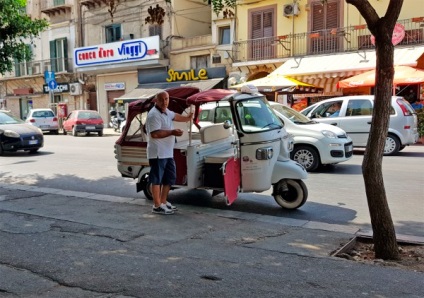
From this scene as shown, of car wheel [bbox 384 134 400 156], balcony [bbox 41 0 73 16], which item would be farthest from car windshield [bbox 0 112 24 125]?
balcony [bbox 41 0 73 16]

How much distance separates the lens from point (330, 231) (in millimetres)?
6086

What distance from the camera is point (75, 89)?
34.3 m

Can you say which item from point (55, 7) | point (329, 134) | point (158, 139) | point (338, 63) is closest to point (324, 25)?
point (338, 63)

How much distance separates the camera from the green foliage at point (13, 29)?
11516 millimetres

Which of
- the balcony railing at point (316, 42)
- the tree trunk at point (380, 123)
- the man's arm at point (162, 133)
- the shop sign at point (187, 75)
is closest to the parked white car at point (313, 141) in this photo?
the man's arm at point (162, 133)

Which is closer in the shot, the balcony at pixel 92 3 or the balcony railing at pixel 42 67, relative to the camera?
the balcony at pixel 92 3

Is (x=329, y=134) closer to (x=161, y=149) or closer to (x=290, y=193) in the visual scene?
(x=290, y=193)

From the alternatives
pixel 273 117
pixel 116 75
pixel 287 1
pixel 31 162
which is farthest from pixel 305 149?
pixel 116 75

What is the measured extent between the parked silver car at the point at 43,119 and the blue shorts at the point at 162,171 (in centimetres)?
2186

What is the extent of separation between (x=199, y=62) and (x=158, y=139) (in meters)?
21.6

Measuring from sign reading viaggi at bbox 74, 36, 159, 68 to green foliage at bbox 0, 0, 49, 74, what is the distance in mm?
15873

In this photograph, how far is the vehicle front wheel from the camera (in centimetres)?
727

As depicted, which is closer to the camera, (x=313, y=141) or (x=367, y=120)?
(x=313, y=141)

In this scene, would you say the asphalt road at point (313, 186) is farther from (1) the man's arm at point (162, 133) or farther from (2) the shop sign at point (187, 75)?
(2) the shop sign at point (187, 75)
